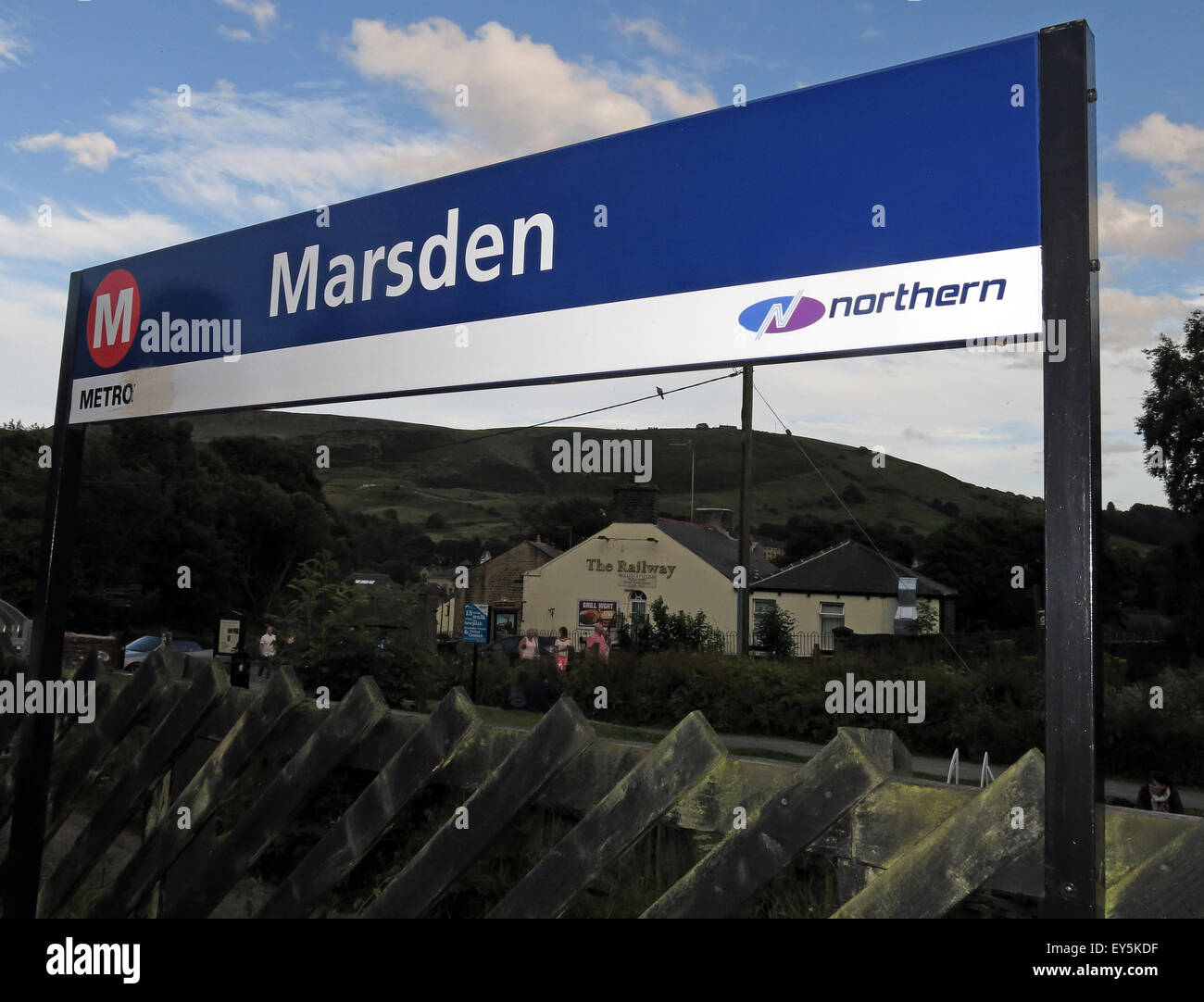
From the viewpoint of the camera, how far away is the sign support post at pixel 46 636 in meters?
3.21

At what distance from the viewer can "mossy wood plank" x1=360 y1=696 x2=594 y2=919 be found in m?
2.06

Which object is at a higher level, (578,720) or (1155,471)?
(1155,471)

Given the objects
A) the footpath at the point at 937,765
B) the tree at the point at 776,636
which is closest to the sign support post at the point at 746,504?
the footpath at the point at 937,765

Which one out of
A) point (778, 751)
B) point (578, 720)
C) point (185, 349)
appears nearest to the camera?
point (578, 720)

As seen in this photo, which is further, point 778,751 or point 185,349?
point 778,751

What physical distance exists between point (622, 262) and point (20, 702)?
2.51m

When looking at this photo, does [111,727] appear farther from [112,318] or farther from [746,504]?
[746,504]

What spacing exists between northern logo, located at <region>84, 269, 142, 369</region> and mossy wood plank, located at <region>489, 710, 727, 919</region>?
2.42 metres

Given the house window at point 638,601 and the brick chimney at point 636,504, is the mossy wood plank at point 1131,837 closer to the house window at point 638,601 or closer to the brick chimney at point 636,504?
the house window at point 638,601
